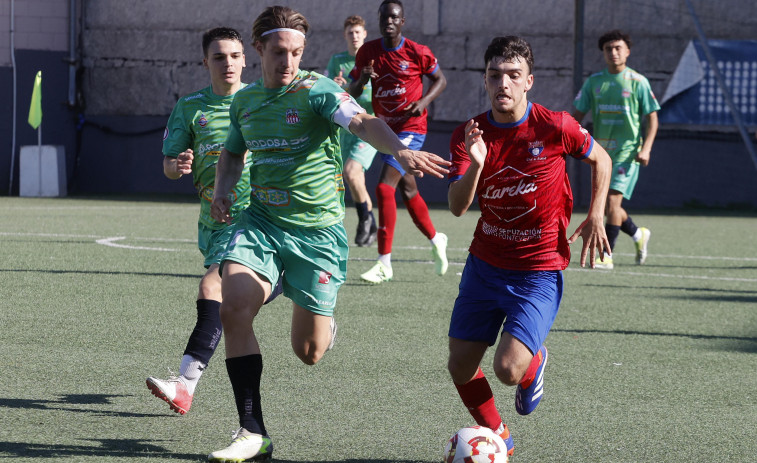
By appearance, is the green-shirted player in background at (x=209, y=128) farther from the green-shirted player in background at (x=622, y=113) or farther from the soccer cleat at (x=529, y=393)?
the green-shirted player in background at (x=622, y=113)

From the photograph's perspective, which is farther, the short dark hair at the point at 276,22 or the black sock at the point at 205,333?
the black sock at the point at 205,333

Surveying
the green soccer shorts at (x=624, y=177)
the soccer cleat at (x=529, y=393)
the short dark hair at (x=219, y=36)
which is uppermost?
the short dark hair at (x=219, y=36)

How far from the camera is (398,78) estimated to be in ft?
32.6

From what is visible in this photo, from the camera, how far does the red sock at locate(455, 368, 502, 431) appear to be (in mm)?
4375

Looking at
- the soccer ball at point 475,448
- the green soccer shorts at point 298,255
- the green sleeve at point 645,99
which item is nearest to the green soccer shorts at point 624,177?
the green sleeve at point 645,99

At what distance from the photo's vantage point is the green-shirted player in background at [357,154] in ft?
37.5

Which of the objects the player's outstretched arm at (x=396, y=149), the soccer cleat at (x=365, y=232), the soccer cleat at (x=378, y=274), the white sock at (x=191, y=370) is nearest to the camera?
the player's outstretched arm at (x=396, y=149)

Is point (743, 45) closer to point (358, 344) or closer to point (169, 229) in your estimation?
point (169, 229)

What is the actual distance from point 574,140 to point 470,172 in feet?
2.05

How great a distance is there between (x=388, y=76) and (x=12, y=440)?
6.30 meters

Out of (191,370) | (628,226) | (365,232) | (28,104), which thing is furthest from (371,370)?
(28,104)

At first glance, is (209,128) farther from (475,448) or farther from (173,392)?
(475,448)

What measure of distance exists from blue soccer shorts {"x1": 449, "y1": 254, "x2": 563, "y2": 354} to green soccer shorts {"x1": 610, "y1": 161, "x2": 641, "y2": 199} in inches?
265

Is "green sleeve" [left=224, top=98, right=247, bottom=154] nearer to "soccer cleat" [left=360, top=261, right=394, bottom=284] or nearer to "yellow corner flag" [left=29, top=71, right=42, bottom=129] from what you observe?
"soccer cleat" [left=360, top=261, right=394, bottom=284]
